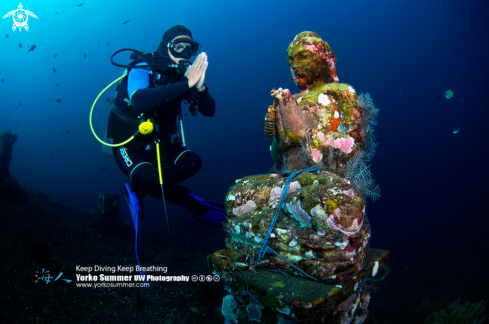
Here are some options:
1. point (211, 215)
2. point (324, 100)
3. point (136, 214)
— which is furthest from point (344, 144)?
point (136, 214)

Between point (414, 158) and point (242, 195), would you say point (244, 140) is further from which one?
point (242, 195)

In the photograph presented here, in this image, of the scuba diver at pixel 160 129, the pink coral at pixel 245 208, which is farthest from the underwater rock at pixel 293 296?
the scuba diver at pixel 160 129

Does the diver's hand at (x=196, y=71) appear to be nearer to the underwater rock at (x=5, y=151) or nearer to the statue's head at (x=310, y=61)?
the statue's head at (x=310, y=61)

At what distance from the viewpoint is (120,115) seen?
4277mm

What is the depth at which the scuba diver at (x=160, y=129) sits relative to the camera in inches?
164

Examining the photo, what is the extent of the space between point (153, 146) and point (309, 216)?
3.34 m

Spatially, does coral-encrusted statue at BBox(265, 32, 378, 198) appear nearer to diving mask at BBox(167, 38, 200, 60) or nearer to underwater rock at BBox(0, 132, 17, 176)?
diving mask at BBox(167, 38, 200, 60)

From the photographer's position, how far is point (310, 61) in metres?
3.30

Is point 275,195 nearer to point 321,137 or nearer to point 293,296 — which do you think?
point 321,137

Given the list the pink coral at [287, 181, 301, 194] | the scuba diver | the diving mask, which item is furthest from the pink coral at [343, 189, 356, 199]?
the diving mask

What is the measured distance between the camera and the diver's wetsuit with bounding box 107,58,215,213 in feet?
13.6

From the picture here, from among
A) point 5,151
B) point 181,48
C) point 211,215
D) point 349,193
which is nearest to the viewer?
point 349,193

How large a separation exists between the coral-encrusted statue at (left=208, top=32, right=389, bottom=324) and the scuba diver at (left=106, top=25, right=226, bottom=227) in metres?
1.75

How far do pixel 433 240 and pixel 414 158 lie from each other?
184ft
